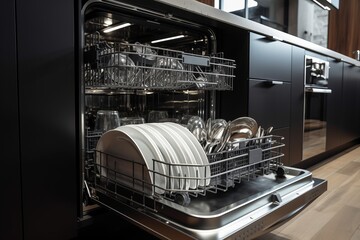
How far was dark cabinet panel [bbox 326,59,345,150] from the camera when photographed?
2.34 metres

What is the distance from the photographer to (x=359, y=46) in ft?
12.4

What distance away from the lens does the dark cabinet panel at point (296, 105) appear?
1.75m

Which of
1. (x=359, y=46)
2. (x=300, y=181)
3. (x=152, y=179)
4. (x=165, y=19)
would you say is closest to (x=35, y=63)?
(x=152, y=179)

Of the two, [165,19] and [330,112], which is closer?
[165,19]

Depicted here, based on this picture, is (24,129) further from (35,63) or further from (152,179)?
(152,179)

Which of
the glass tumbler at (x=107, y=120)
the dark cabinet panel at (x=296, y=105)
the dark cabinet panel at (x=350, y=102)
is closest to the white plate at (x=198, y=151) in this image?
the glass tumbler at (x=107, y=120)

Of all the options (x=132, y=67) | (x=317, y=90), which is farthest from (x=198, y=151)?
(x=317, y=90)

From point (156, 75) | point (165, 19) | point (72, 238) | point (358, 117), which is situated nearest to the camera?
point (72, 238)

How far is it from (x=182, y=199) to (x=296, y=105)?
4.41 feet

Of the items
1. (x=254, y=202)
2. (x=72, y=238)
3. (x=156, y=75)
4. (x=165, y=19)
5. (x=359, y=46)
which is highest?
(x=359, y=46)

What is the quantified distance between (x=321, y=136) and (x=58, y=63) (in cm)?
198

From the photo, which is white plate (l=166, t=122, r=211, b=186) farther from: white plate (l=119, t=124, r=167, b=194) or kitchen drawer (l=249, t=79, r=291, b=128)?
kitchen drawer (l=249, t=79, r=291, b=128)

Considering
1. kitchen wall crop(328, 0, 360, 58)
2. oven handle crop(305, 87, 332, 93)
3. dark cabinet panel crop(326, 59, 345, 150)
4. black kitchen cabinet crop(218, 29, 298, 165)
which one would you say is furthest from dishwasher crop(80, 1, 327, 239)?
kitchen wall crop(328, 0, 360, 58)

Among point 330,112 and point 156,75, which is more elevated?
point 156,75
